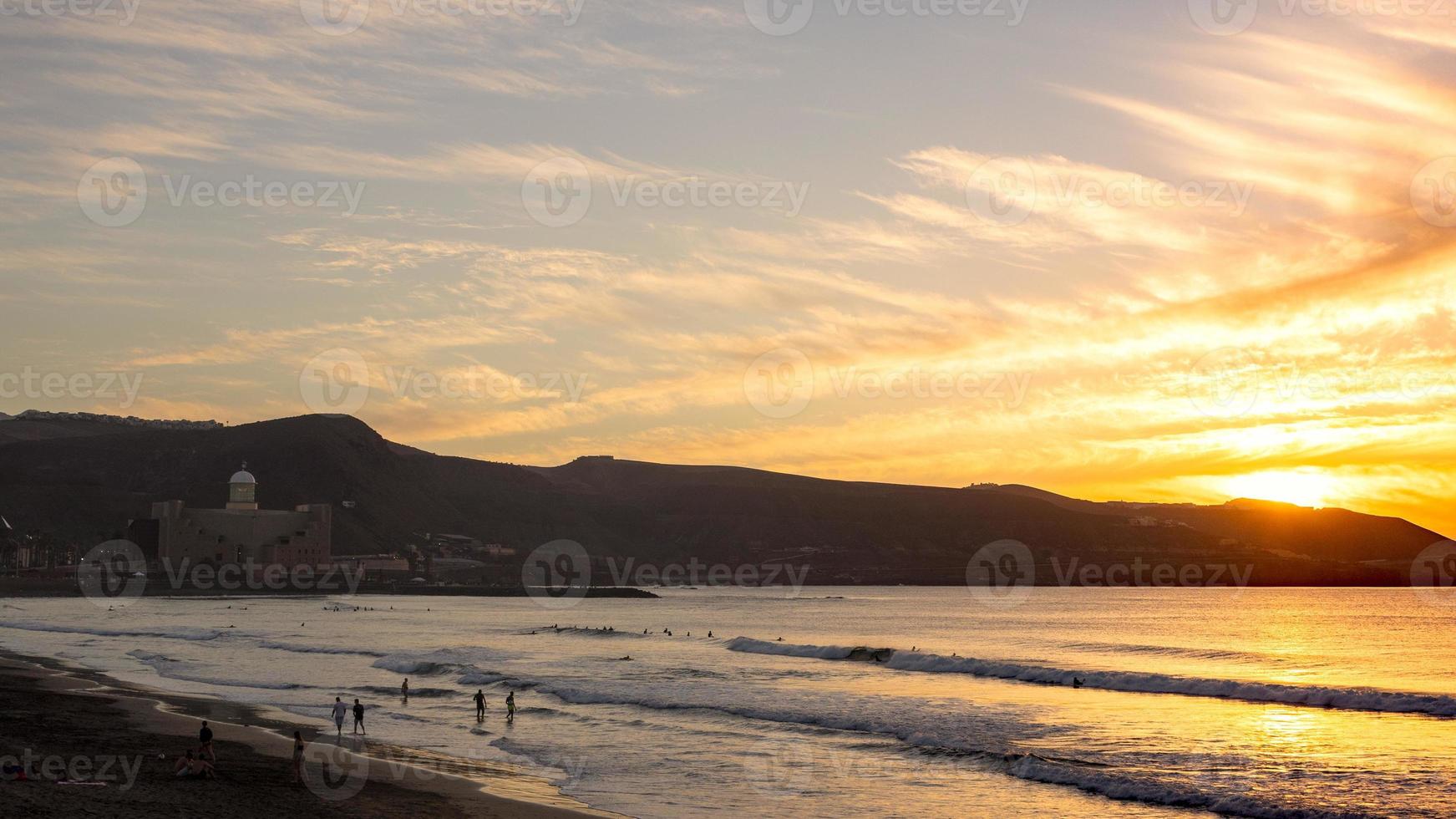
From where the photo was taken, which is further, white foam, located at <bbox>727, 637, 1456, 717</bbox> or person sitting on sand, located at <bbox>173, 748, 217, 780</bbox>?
white foam, located at <bbox>727, 637, 1456, 717</bbox>

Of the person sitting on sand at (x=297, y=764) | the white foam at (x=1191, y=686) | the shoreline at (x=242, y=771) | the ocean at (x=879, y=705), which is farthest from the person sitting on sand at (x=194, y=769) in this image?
the white foam at (x=1191, y=686)

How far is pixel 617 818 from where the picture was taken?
88.8 ft

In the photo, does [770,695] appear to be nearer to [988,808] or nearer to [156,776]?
[988,808]

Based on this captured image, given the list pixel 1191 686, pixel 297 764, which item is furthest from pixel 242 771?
pixel 1191 686

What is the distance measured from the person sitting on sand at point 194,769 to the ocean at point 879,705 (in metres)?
8.16

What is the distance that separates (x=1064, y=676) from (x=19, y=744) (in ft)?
157

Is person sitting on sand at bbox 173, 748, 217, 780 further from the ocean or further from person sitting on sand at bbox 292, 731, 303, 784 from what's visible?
the ocean

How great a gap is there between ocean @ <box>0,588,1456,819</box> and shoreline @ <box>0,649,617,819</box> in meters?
1.81

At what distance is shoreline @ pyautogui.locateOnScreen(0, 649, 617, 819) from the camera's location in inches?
1010

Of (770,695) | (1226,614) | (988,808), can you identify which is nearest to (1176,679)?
(770,695)

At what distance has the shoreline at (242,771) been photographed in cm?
2566

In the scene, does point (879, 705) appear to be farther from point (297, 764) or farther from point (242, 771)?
point (242, 771)

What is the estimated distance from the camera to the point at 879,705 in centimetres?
5012

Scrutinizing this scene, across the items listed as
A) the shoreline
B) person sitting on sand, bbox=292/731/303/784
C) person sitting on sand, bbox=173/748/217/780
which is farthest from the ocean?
person sitting on sand, bbox=173/748/217/780
